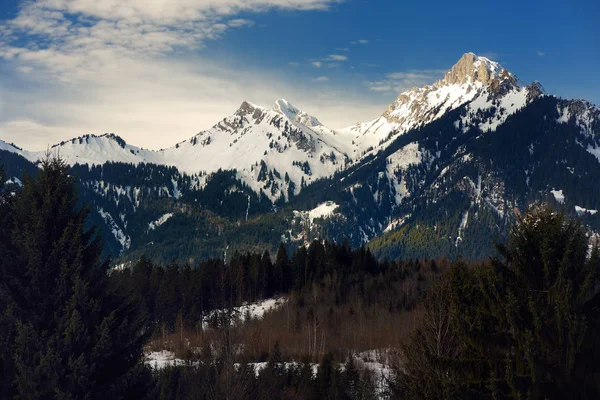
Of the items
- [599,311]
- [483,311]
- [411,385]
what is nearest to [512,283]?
[483,311]

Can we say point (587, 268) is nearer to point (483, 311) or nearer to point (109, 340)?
point (483, 311)

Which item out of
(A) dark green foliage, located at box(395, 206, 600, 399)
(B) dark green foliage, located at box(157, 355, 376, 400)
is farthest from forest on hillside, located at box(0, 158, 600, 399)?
(B) dark green foliage, located at box(157, 355, 376, 400)

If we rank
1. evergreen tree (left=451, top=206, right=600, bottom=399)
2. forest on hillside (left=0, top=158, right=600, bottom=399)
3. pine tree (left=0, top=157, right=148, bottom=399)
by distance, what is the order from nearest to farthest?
evergreen tree (left=451, top=206, right=600, bottom=399)
forest on hillside (left=0, top=158, right=600, bottom=399)
pine tree (left=0, top=157, right=148, bottom=399)

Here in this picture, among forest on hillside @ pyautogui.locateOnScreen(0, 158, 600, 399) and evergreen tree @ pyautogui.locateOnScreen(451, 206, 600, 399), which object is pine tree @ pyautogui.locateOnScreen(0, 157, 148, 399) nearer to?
forest on hillside @ pyautogui.locateOnScreen(0, 158, 600, 399)

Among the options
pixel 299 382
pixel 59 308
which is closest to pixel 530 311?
pixel 59 308

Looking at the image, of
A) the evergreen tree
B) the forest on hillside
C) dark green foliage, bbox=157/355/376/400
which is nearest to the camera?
the evergreen tree

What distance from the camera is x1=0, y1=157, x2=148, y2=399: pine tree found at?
842 inches

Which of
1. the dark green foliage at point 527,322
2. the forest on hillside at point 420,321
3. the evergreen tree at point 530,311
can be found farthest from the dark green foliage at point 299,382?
the evergreen tree at point 530,311

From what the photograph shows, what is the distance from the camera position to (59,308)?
74.0 feet

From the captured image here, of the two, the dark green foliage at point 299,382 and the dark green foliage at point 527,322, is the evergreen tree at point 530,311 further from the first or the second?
the dark green foliage at point 299,382

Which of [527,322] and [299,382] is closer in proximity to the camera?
[527,322]

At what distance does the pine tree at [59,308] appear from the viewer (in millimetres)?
21375

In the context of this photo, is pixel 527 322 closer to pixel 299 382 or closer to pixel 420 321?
pixel 420 321

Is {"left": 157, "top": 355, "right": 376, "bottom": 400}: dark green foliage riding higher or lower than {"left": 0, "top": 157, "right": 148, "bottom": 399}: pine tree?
lower
